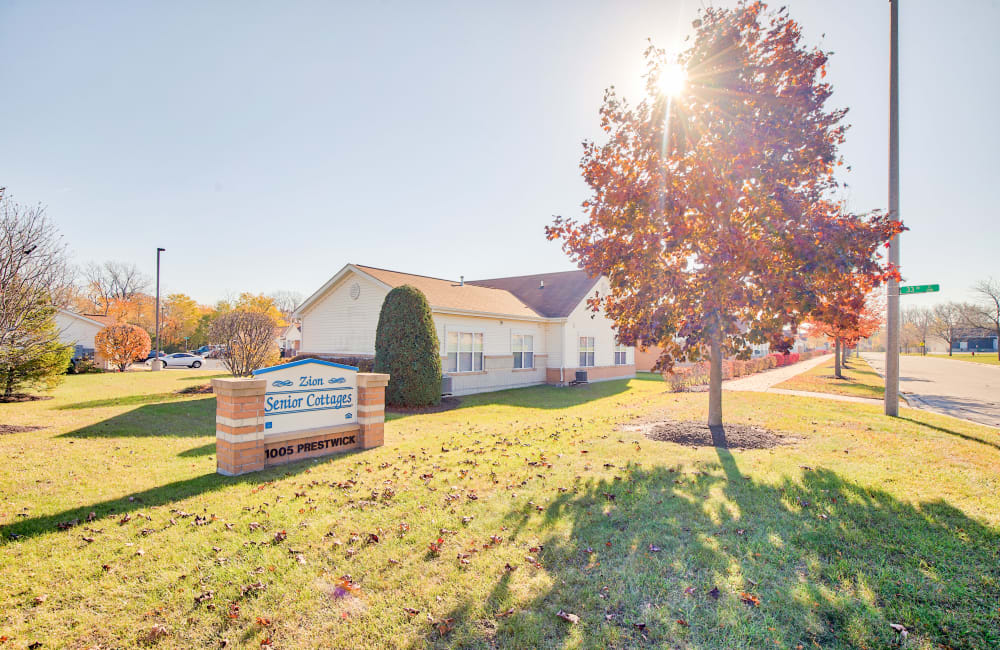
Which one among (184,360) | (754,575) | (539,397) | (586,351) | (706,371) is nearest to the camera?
(754,575)

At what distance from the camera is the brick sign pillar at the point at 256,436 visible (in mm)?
6234

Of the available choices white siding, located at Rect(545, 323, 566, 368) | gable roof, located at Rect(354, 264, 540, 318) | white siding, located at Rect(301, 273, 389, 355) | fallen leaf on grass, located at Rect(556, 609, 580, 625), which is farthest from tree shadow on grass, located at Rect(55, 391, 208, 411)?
white siding, located at Rect(545, 323, 566, 368)

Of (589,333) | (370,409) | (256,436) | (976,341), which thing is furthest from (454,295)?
(976,341)

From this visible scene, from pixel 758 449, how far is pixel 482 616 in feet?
20.3

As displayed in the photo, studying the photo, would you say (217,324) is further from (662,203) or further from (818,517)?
(818,517)

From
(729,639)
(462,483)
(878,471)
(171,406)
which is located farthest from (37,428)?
(878,471)

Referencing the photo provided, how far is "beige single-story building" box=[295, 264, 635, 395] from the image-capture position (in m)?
16.7

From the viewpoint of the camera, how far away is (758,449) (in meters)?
7.38

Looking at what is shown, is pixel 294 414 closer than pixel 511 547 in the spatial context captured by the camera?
No

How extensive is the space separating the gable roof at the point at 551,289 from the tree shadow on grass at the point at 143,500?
16.6 metres

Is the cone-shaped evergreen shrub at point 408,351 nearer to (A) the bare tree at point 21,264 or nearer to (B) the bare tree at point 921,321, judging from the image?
(A) the bare tree at point 21,264

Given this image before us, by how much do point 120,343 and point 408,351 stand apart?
2217cm

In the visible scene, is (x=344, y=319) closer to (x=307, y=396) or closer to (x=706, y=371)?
(x=307, y=396)

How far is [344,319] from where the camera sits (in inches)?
688
